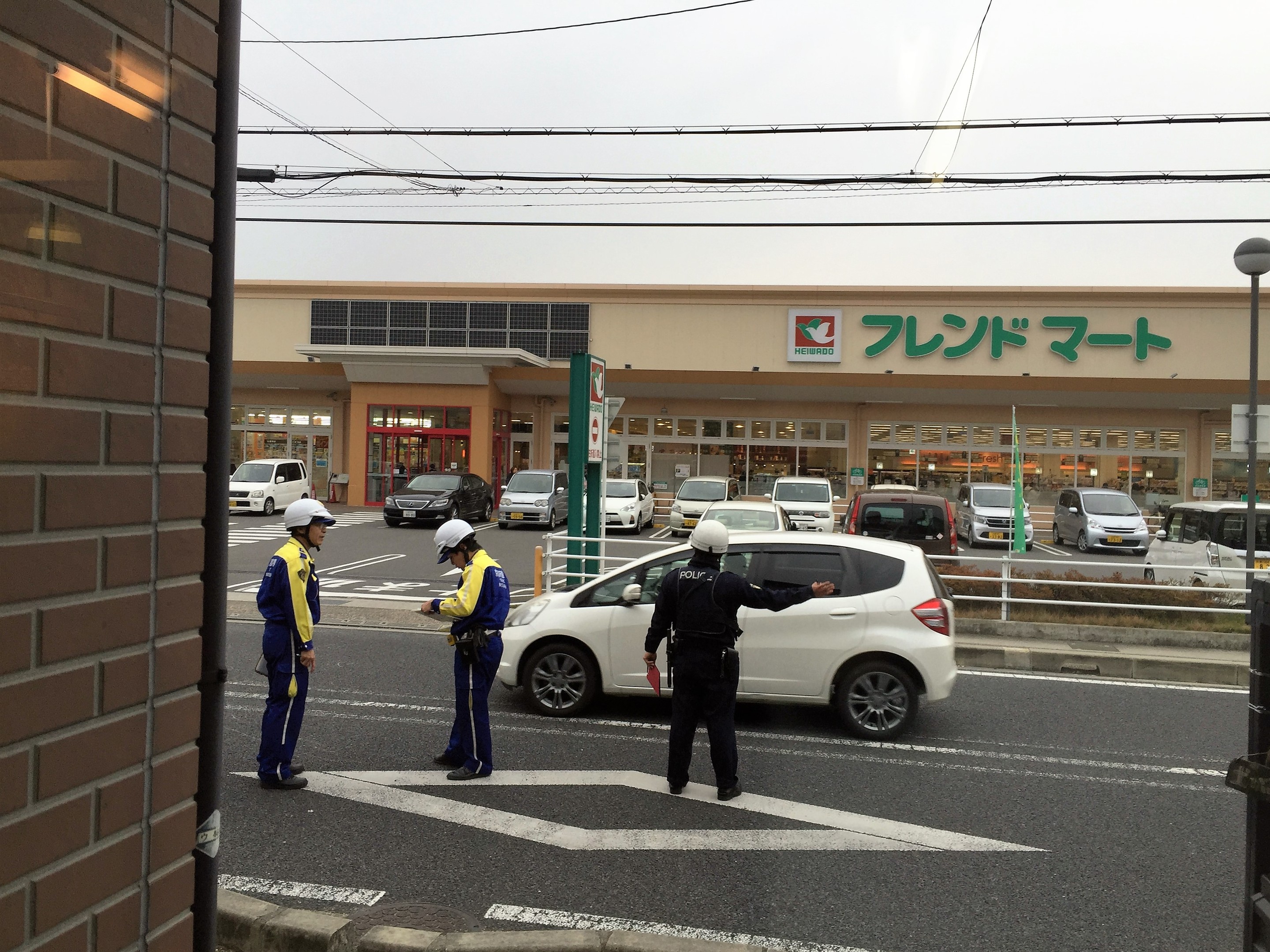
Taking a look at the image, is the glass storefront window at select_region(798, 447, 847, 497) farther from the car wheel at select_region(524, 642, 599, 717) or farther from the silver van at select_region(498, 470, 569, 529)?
the car wheel at select_region(524, 642, 599, 717)

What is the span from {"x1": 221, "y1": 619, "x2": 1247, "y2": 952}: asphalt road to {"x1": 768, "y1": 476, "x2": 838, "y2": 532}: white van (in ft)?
45.9

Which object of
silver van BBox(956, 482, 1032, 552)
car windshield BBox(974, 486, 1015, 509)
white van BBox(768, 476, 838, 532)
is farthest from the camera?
car windshield BBox(974, 486, 1015, 509)

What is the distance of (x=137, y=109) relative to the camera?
1824 millimetres

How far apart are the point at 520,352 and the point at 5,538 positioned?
27994 millimetres

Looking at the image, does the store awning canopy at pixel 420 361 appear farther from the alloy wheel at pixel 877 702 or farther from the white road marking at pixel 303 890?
the white road marking at pixel 303 890

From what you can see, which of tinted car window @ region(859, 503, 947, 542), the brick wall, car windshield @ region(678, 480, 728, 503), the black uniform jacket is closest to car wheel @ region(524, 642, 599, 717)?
the black uniform jacket

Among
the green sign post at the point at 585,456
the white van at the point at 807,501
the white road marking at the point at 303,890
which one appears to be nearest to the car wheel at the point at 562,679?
the white road marking at the point at 303,890

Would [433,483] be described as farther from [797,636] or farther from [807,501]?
[797,636]

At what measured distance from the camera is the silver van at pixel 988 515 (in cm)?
2378

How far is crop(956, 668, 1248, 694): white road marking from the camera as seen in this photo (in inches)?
360

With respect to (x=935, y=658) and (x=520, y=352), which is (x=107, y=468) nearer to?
(x=935, y=658)

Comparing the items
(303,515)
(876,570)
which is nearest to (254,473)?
(303,515)

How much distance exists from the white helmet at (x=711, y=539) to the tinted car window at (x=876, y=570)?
1.92m

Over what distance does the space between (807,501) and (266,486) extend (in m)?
15.3
